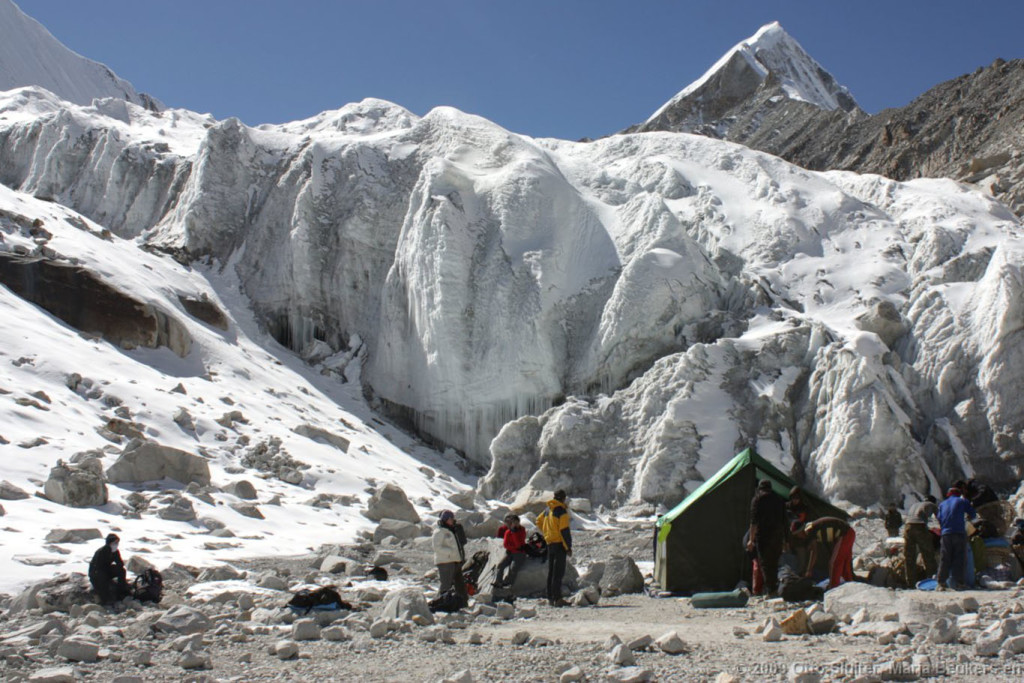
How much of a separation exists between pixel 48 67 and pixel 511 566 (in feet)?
227

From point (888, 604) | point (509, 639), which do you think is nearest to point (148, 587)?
→ point (509, 639)

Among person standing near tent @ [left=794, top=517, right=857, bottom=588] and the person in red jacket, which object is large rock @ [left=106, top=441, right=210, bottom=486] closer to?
the person in red jacket

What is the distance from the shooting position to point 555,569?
8891 mm

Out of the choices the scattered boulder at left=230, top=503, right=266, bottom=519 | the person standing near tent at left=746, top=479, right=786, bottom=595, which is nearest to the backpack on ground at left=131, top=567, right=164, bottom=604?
the scattered boulder at left=230, top=503, right=266, bottom=519

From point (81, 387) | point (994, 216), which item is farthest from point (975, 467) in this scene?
point (81, 387)

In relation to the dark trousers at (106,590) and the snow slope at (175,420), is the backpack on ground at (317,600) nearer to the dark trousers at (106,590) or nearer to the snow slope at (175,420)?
the dark trousers at (106,590)

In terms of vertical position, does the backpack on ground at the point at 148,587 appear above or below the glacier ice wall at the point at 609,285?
below

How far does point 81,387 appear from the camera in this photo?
56.1 ft

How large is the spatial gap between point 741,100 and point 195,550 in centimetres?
5270

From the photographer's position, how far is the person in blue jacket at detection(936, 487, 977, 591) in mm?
8242

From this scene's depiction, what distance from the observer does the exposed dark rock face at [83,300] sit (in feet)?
67.4

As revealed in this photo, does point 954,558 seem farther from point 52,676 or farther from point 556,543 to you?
point 52,676

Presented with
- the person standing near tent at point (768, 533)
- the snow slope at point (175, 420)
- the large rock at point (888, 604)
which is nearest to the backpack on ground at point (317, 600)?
the snow slope at point (175, 420)

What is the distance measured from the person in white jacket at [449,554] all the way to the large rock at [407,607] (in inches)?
33.2
